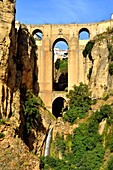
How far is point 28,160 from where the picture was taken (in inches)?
1102

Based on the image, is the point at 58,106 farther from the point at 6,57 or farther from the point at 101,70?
the point at 6,57

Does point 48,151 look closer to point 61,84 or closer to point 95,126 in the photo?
point 95,126

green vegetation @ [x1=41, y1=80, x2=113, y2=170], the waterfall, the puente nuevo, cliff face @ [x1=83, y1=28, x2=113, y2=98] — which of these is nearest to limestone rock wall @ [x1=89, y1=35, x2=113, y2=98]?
cliff face @ [x1=83, y1=28, x2=113, y2=98]

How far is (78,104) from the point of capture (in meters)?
44.0

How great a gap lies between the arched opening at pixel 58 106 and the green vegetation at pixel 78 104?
720cm

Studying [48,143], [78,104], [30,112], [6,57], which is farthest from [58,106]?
[6,57]

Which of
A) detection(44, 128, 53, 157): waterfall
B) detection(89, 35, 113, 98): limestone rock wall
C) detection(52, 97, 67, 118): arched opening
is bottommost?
detection(44, 128, 53, 157): waterfall

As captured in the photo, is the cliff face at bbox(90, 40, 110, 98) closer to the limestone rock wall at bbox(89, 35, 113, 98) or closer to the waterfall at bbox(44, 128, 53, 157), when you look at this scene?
the limestone rock wall at bbox(89, 35, 113, 98)

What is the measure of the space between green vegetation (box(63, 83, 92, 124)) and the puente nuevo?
508 cm

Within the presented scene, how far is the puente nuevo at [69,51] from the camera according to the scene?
50438 mm

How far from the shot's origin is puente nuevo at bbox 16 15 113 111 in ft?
165

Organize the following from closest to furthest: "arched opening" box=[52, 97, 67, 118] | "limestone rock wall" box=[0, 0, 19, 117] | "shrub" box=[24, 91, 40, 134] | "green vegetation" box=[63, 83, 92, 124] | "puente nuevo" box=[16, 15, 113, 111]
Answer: "limestone rock wall" box=[0, 0, 19, 117] → "shrub" box=[24, 91, 40, 134] → "green vegetation" box=[63, 83, 92, 124] → "puente nuevo" box=[16, 15, 113, 111] → "arched opening" box=[52, 97, 67, 118]

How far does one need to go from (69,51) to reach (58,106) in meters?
7.42

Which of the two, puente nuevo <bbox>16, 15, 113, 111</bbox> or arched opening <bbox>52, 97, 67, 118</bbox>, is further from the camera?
arched opening <bbox>52, 97, 67, 118</bbox>
